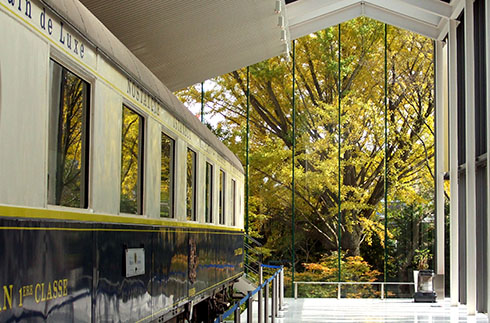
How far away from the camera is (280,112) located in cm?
2716

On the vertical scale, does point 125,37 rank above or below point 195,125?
above

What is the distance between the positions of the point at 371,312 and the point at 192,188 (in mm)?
11216

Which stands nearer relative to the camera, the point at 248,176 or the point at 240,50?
the point at 240,50

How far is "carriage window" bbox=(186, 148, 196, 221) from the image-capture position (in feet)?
29.6

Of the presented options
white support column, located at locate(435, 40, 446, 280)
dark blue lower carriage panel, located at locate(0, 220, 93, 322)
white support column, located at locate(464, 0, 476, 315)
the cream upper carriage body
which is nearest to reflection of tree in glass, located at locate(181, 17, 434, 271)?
white support column, located at locate(435, 40, 446, 280)

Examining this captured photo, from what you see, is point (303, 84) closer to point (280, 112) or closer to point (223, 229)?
point (280, 112)

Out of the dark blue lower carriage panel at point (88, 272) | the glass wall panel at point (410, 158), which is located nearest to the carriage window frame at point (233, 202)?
the dark blue lower carriage panel at point (88, 272)

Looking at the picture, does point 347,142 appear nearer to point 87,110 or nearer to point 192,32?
point 192,32

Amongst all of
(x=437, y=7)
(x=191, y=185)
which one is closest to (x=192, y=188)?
(x=191, y=185)

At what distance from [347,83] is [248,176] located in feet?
15.8

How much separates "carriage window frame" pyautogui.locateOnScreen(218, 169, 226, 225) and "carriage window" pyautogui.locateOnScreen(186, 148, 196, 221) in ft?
7.91

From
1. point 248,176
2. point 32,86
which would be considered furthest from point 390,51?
point 32,86

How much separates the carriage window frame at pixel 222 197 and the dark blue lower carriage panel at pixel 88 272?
2.89 meters

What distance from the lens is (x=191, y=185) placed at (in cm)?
918
